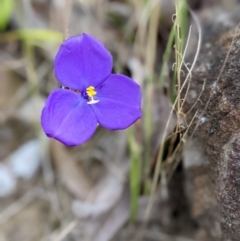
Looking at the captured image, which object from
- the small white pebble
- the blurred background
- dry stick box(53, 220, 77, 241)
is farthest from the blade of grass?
the small white pebble

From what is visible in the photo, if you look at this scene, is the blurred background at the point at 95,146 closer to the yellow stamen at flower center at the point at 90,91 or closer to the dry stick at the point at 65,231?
the dry stick at the point at 65,231

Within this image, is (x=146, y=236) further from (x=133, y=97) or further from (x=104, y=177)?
(x=133, y=97)

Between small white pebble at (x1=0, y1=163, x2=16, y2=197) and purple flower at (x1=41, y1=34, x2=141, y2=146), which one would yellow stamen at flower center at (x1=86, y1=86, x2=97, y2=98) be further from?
small white pebble at (x1=0, y1=163, x2=16, y2=197)

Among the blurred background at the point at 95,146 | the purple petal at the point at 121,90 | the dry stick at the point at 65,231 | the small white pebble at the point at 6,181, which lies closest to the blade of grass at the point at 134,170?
the blurred background at the point at 95,146

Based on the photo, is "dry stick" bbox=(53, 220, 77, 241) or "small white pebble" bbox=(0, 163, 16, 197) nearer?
"dry stick" bbox=(53, 220, 77, 241)

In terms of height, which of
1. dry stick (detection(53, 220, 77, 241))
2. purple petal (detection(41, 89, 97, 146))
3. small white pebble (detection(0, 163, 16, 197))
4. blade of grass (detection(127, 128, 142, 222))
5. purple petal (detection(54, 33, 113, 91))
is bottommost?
→ small white pebble (detection(0, 163, 16, 197))
